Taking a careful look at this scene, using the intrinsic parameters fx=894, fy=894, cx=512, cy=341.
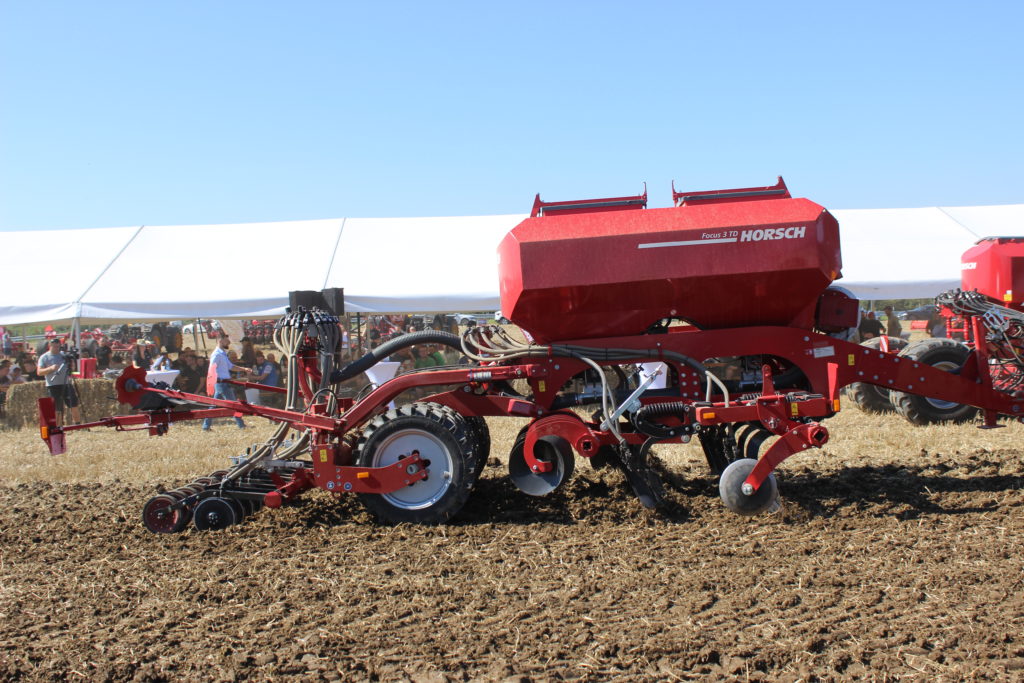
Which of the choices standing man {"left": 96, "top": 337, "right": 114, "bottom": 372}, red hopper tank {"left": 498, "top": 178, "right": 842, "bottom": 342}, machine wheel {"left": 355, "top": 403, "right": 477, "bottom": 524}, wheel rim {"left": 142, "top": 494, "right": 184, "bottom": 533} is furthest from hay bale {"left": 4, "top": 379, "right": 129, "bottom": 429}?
red hopper tank {"left": 498, "top": 178, "right": 842, "bottom": 342}

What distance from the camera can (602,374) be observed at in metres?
5.96

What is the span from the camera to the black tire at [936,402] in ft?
31.9

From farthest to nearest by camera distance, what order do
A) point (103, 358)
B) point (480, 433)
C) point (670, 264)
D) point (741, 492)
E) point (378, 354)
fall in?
point (103, 358) < point (480, 433) < point (378, 354) < point (670, 264) < point (741, 492)

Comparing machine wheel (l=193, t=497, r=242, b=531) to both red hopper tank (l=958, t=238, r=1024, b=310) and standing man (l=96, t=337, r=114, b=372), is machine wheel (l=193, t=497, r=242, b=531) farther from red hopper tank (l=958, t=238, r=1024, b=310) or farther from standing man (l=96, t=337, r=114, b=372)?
standing man (l=96, t=337, r=114, b=372)

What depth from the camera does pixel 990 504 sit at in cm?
597

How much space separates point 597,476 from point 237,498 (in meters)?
2.77

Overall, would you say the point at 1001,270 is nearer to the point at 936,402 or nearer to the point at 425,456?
the point at 936,402

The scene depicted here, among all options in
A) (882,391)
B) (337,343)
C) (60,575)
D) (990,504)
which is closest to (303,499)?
(337,343)

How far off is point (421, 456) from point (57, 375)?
9.53 metres

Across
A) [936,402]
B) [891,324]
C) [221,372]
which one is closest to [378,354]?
[936,402]

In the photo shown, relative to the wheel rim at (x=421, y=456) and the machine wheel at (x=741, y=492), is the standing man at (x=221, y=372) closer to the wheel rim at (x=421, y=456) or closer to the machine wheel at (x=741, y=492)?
the wheel rim at (x=421, y=456)

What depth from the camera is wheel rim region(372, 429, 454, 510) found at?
607 centimetres

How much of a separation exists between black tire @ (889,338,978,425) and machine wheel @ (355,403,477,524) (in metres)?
5.93

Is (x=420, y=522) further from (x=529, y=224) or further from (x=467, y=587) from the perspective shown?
(x=529, y=224)
